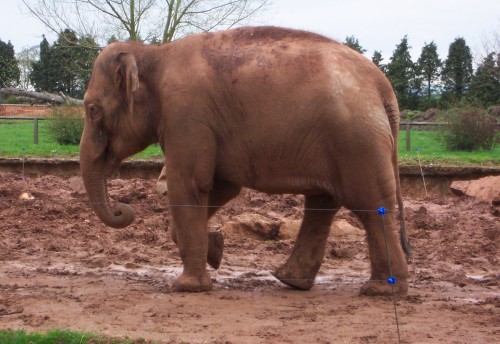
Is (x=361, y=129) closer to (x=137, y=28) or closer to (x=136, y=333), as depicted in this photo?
(x=136, y=333)

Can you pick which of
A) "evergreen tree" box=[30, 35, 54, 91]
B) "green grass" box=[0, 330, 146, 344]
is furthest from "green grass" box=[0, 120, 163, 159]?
"green grass" box=[0, 330, 146, 344]

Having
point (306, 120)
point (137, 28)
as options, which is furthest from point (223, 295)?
point (137, 28)

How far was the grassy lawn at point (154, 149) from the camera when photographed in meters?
20.6

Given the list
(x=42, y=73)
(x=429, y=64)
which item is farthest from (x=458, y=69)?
(x=42, y=73)

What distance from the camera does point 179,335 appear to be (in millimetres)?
6379

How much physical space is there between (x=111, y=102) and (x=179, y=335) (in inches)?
122

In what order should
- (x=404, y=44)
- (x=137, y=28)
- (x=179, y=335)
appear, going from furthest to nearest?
1. (x=404, y=44)
2. (x=137, y=28)
3. (x=179, y=335)

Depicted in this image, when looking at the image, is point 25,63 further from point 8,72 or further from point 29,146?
point 29,146

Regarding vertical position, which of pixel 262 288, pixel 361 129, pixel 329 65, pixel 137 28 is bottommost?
pixel 262 288

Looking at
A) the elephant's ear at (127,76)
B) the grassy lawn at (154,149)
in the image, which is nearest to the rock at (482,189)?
the grassy lawn at (154,149)

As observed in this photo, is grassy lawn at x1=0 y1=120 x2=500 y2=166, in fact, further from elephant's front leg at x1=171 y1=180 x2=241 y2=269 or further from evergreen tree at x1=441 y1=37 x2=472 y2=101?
elephant's front leg at x1=171 y1=180 x2=241 y2=269

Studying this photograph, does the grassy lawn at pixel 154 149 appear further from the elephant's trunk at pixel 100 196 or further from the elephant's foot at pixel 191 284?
the elephant's foot at pixel 191 284

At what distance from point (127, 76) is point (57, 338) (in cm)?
296

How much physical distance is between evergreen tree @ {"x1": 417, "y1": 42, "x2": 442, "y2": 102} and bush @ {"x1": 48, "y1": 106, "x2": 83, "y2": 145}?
65.9 ft
